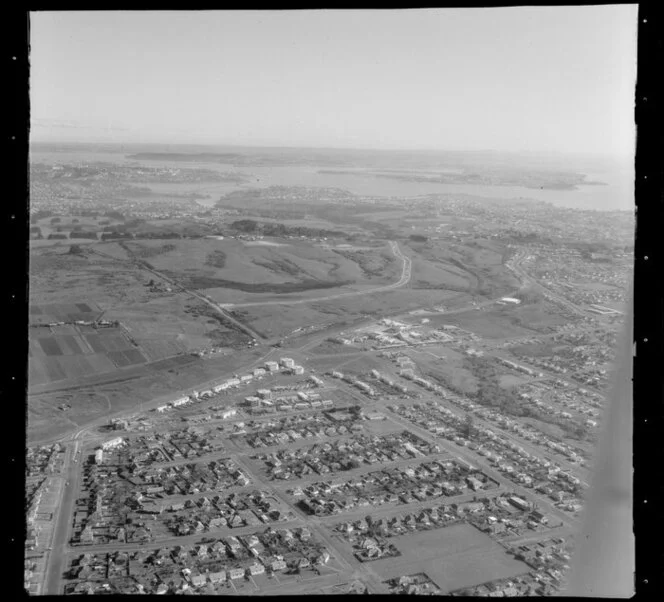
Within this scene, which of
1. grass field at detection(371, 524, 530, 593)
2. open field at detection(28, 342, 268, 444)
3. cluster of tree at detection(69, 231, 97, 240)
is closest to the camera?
grass field at detection(371, 524, 530, 593)

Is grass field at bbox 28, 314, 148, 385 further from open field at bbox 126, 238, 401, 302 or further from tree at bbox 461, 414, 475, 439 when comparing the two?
tree at bbox 461, 414, 475, 439

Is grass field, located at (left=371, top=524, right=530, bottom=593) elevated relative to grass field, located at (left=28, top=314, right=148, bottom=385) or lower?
lower

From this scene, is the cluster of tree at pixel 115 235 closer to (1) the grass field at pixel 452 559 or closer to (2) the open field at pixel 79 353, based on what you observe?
(2) the open field at pixel 79 353

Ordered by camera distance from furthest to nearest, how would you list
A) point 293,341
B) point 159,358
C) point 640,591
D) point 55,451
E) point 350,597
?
point 293,341
point 159,358
point 55,451
point 350,597
point 640,591

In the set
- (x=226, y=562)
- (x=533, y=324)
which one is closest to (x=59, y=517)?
(x=226, y=562)

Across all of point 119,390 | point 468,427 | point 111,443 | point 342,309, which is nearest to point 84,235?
point 119,390

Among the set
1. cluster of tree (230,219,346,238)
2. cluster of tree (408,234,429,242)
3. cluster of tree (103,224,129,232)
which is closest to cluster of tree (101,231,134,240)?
cluster of tree (103,224,129,232)

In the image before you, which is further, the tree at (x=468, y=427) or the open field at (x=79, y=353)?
the tree at (x=468, y=427)

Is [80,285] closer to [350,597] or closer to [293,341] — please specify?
[293,341]

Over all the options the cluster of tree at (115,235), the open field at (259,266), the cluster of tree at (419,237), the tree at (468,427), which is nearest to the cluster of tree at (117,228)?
the cluster of tree at (115,235)
